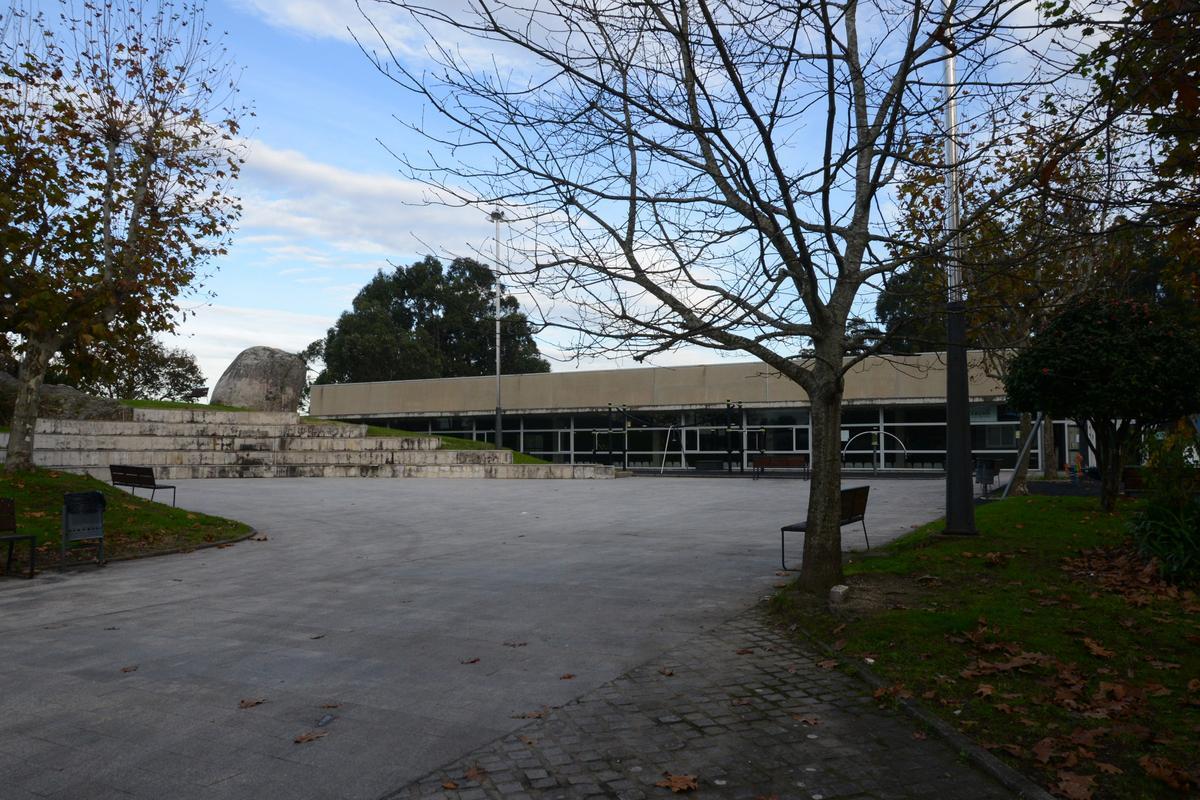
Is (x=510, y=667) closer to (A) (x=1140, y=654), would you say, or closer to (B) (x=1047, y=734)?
(B) (x=1047, y=734)

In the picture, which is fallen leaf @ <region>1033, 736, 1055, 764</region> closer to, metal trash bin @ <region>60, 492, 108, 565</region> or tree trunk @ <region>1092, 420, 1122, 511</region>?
tree trunk @ <region>1092, 420, 1122, 511</region>

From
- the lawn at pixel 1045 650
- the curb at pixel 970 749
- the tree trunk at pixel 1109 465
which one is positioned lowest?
the curb at pixel 970 749

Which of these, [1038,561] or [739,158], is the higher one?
[739,158]

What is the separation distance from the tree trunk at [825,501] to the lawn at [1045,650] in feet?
0.97

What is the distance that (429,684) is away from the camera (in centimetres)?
552

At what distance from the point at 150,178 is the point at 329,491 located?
9755 mm

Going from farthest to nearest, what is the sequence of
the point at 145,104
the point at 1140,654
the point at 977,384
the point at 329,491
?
the point at 977,384 < the point at 329,491 < the point at 145,104 < the point at 1140,654

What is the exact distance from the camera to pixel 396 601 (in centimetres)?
832

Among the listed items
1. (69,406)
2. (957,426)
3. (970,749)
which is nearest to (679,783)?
(970,749)

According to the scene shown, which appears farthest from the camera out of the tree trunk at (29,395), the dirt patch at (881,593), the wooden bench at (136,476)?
the wooden bench at (136,476)

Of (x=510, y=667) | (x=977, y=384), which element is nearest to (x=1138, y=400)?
(x=510, y=667)

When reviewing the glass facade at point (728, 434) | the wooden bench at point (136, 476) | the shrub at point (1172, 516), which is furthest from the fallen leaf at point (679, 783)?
the glass facade at point (728, 434)

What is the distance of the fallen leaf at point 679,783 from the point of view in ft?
12.6

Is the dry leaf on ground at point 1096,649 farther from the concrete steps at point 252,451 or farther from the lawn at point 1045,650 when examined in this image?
the concrete steps at point 252,451
